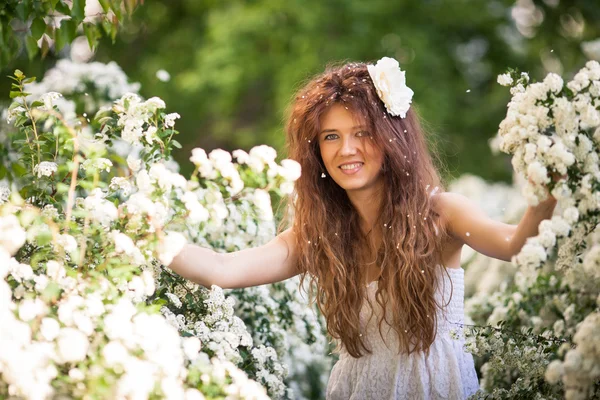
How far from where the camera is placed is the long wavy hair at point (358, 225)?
2.53m

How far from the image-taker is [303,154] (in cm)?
273

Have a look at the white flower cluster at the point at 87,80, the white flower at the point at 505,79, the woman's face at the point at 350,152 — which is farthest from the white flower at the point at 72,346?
the white flower cluster at the point at 87,80

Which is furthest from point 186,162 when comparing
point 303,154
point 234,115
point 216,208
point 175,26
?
point 216,208

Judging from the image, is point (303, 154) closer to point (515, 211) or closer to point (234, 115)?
point (515, 211)

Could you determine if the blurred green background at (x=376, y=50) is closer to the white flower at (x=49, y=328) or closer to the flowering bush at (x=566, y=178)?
the flowering bush at (x=566, y=178)

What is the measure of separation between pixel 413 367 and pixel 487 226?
615 mm

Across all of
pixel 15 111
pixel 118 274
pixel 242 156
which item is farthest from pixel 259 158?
pixel 15 111

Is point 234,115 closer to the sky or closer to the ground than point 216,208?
closer to the sky

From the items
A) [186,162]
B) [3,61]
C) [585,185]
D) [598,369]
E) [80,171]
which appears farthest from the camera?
[186,162]

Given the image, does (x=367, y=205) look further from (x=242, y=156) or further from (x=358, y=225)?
(x=242, y=156)

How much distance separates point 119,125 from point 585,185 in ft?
4.87

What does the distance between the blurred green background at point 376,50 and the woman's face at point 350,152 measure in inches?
215

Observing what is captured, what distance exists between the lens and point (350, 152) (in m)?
2.54

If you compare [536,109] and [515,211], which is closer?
[536,109]
